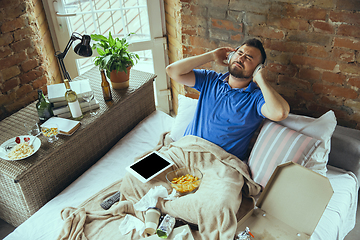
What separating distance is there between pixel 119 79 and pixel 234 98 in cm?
93

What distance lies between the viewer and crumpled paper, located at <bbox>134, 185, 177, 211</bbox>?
1503 mm

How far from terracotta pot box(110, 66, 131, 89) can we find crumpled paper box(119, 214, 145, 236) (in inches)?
41.7

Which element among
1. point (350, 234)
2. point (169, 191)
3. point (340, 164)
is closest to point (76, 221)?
point (169, 191)

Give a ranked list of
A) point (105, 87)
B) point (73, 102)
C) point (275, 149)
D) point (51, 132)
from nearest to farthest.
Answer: point (275, 149), point (51, 132), point (73, 102), point (105, 87)

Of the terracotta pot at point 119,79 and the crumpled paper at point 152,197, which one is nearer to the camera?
Answer: the crumpled paper at point 152,197

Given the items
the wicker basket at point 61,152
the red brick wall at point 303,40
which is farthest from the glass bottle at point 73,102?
the red brick wall at point 303,40

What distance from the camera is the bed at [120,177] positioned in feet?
4.76

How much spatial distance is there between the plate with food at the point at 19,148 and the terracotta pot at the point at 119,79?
717 millimetres

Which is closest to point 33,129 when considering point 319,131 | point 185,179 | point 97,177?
point 97,177

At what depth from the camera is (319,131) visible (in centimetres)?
155

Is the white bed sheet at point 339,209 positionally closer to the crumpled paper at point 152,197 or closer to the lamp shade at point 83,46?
the crumpled paper at point 152,197

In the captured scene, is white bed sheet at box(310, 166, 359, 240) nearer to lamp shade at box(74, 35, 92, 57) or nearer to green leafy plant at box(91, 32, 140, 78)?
green leafy plant at box(91, 32, 140, 78)

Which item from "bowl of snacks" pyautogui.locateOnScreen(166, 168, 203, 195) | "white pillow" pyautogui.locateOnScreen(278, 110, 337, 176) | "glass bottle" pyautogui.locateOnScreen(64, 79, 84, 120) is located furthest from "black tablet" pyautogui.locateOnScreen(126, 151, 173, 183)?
"white pillow" pyautogui.locateOnScreen(278, 110, 337, 176)

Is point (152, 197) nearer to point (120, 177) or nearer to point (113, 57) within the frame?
point (120, 177)
